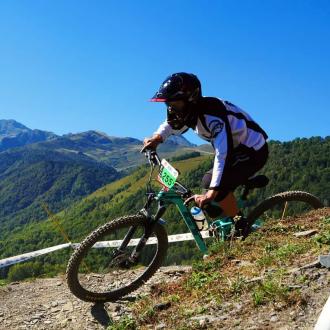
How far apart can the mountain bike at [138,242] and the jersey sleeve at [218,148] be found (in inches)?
24.1

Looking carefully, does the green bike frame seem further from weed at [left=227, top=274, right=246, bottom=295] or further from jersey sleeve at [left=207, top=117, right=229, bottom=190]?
weed at [left=227, top=274, right=246, bottom=295]

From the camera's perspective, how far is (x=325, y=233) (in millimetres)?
7098

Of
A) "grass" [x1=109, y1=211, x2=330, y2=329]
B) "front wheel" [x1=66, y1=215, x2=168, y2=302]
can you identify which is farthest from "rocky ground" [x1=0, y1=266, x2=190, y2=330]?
"grass" [x1=109, y1=211, x2=330, y2=329]

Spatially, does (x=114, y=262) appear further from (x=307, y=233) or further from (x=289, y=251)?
(x=307, y=233)

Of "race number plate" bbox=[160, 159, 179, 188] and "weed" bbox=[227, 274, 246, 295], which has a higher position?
"race number plate" bbox=[160, 159, 179, 188]

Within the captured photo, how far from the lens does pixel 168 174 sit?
798 centimetres

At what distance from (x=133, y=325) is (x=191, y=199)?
245 centimetres

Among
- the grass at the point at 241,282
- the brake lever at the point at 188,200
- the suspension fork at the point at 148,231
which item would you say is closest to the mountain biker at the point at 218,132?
the brake lever at the point at 188,200

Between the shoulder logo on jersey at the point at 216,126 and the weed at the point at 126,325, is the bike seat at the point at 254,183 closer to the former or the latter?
the shoulder logo on jersey at the point at 216,126

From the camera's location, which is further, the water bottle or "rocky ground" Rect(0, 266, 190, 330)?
the water bottle

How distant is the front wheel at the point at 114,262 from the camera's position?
7445 mm

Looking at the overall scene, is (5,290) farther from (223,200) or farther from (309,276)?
A: (309,276)

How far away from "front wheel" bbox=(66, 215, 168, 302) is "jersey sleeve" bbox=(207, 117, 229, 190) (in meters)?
1.29

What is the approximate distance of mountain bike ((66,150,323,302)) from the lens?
7.58m
